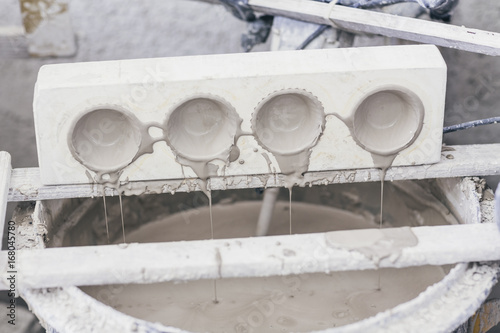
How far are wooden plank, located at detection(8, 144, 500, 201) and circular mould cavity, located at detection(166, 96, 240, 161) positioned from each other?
0.11m

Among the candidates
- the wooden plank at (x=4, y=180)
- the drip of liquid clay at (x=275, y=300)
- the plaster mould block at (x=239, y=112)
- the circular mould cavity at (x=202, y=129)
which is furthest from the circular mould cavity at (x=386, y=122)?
the wooden plank at (x=4, y=180)

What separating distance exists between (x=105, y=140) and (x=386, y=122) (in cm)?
105

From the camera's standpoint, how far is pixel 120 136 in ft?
7.60

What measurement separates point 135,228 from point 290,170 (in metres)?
1.19

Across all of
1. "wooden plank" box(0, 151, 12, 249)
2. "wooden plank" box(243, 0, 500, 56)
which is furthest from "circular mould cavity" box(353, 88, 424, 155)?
"wooden plank" box(0, 151, 12, 249)

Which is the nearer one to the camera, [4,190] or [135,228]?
[4,190]

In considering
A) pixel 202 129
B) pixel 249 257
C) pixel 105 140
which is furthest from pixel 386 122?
pixel 105 140

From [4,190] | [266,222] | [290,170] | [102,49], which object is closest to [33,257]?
[4,190]

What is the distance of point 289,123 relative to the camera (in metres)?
2.34

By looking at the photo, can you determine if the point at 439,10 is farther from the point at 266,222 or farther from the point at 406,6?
the point at 266,222

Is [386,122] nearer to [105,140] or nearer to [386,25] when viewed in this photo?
[386,25]

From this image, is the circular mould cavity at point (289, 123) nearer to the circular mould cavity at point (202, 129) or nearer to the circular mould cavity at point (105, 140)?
the circular mould cavity at point (202, 129)

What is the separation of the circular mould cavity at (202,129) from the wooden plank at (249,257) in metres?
0.39

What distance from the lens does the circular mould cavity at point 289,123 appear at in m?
2.25
